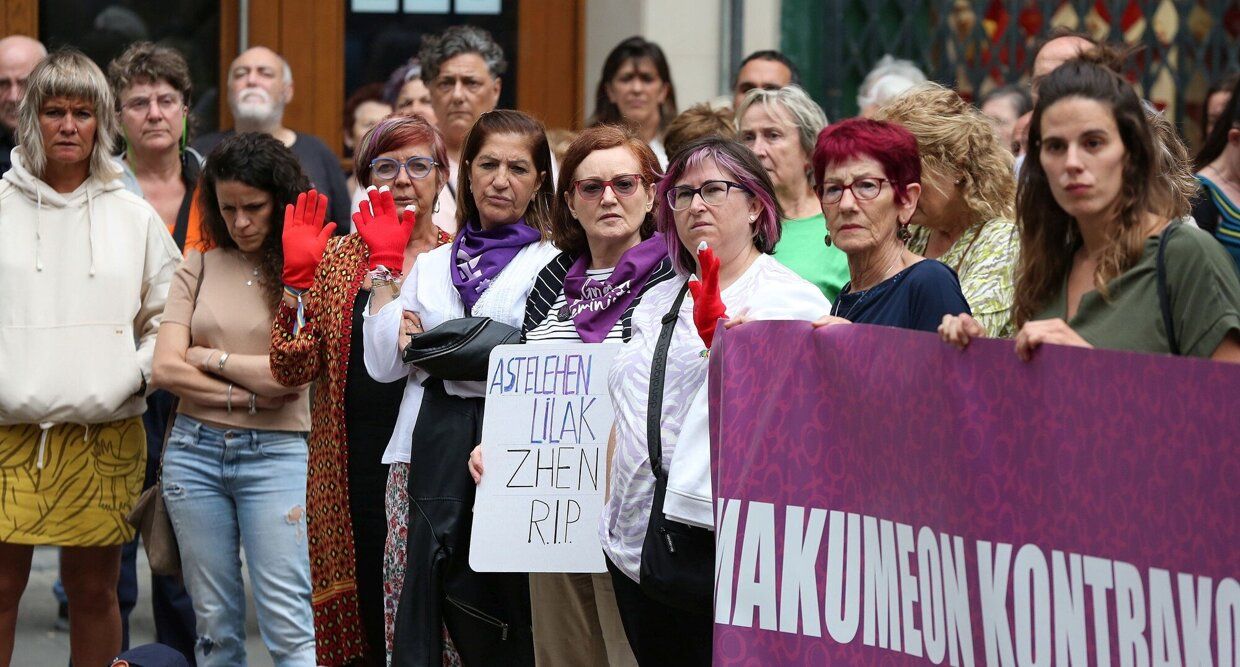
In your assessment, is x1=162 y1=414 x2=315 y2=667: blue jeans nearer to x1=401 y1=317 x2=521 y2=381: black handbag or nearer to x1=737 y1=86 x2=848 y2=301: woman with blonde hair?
x1=401 y1=317 x2=521 y2=381: black handbag

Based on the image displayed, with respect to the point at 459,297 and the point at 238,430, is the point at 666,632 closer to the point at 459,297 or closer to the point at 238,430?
the point at 459,297

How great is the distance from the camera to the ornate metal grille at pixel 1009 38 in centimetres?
912

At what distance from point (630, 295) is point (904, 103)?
98cm

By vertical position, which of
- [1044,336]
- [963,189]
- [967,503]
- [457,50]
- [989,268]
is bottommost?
[967,503]

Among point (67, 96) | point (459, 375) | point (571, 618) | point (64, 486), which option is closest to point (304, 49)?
point (67, 96)

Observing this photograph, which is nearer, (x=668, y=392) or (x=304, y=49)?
(x=668, y=392)

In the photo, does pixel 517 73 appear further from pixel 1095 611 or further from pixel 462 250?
pixel 1095 611

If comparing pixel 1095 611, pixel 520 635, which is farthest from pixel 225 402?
pixel 1095 611

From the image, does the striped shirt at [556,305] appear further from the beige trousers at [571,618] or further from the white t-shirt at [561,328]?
the beige trousers at [571,618]

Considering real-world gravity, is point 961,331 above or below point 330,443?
above

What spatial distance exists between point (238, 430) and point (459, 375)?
120 cm

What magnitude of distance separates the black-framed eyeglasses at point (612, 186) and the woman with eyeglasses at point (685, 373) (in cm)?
34

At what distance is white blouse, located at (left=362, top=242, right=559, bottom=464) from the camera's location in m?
5.34

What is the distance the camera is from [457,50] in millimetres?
7457
